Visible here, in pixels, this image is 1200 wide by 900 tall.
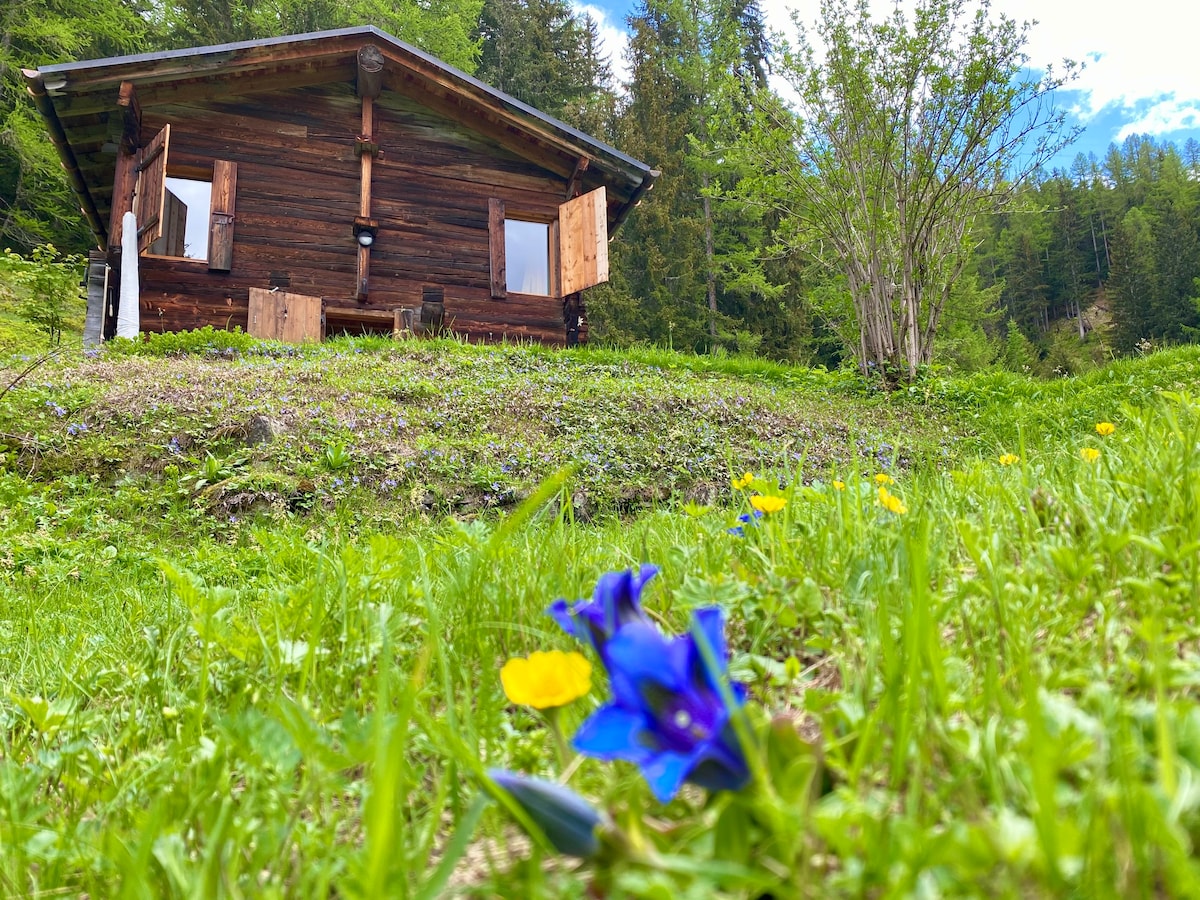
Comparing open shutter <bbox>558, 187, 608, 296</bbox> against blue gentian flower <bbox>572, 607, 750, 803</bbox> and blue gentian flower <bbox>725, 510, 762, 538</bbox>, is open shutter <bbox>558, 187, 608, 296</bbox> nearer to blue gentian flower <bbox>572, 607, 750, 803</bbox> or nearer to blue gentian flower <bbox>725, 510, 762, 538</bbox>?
blue gentian flower <bbox>725, 510, 762, 538</bbox>

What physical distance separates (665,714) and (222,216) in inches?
484

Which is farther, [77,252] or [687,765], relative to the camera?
[77,252]

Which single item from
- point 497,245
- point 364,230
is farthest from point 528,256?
point 364,230

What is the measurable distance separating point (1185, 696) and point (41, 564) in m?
5.16

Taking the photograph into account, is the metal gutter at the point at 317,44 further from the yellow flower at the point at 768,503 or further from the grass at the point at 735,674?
the yellow flower at the point at 768,503

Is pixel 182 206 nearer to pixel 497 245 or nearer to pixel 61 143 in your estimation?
pixel 61 143

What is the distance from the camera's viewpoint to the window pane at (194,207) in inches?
469

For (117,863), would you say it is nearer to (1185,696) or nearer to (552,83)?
(1185,696)

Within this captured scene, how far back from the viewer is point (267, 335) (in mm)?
10492

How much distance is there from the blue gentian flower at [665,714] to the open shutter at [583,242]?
36.4ft

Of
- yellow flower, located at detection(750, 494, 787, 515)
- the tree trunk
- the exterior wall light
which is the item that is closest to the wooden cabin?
the exterior wall light

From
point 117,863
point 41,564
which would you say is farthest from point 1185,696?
point 41,564

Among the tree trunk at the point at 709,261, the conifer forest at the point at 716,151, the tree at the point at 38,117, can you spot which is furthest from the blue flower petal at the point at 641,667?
the tree at the point at 38,117

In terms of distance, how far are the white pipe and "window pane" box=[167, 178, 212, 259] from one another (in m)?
1.94
